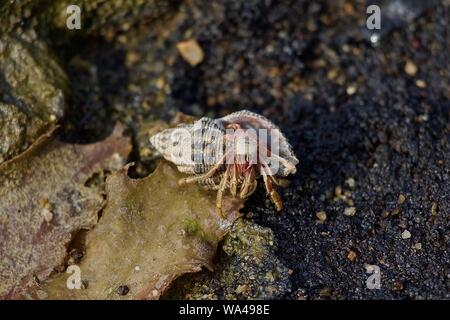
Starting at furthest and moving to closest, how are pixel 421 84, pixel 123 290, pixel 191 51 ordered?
pixel 191 51 < pixel 421 84 < pixel 123 290

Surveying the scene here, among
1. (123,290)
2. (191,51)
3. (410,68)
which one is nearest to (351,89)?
(410,68)

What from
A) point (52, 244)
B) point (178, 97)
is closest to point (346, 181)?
point (178, 97)

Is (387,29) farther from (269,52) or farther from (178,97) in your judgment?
(178,97)

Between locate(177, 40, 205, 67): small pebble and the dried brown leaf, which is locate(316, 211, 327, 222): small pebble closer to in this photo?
the dried brown leaf

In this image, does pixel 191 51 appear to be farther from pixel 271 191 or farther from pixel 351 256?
pixel 351 256

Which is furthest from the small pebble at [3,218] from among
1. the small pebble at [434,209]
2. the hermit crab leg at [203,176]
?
the small pebble at [434,209]

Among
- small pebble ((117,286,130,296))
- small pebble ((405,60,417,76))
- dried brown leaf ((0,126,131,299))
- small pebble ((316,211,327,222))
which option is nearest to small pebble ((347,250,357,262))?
small pebble ((316,211,327,222))
